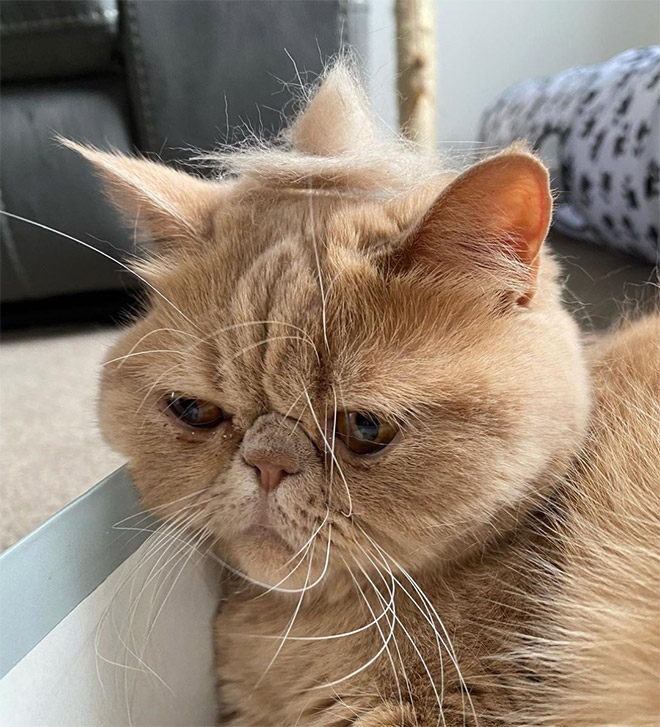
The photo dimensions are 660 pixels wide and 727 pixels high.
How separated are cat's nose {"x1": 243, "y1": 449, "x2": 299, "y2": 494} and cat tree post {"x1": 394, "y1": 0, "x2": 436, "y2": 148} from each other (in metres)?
1.08

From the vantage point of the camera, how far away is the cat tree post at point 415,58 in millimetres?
1511

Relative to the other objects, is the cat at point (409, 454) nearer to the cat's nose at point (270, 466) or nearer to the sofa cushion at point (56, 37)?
the cat's nose at point (270, 466)

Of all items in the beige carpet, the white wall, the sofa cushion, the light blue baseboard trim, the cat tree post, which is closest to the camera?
the light blue baseboard trim

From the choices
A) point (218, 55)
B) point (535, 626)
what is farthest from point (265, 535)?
point (218, 55)

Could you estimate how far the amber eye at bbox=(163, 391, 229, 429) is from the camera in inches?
27.3

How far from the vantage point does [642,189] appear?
66.6 inches

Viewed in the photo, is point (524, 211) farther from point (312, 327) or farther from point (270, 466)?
point (270, 466)

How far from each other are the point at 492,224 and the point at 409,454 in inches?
8.7

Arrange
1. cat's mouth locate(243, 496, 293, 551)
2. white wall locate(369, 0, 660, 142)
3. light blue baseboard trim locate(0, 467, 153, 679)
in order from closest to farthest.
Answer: light blue baseboard trim locate(0, 467, 153, 679)
cat's mouth locate(243, 496, 293, 551)
white wall locate(369, 0, 660, 142)

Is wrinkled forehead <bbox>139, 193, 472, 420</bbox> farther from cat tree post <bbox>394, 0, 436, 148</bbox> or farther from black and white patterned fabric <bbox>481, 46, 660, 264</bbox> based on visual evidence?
black and white patterned fabric <bbox>481, 46, 660, 264</bbox>

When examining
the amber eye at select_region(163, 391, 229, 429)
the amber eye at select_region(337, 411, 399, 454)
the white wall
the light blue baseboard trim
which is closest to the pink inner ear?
the amber eye at select_region(337, 411, 399, 454)

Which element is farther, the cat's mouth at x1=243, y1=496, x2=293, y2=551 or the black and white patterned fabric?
the black and white patterned fabric

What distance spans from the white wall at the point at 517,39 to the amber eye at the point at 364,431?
2296mm

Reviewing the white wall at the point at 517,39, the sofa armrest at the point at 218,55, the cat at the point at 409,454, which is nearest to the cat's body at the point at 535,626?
the cat at the point at 409,454
